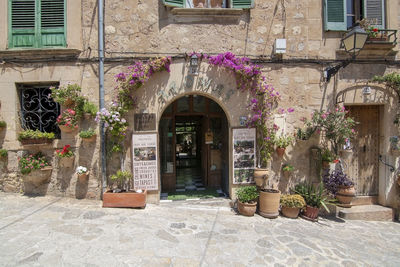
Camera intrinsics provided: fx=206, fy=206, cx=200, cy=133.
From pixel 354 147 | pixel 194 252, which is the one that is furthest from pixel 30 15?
pixel 354 147

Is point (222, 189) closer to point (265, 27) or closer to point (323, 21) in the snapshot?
point (265, 27)

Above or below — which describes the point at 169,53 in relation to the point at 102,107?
above

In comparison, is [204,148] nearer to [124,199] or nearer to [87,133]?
[124,199]

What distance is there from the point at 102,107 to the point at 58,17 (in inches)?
92.1

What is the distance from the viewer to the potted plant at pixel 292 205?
4.62 m

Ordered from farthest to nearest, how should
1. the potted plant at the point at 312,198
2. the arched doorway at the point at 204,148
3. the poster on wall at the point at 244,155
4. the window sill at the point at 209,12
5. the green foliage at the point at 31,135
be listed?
the arched doorway at the point at 204,148, the poster on wall at the point at 244,155, the window sill at the point at 209,12, the potted plant at the point at 312,198, the green foliage at the point at 31,135

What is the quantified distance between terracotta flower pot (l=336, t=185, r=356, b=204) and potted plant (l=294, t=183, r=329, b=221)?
0.32 metres

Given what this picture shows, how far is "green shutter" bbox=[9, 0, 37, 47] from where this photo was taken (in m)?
4.75

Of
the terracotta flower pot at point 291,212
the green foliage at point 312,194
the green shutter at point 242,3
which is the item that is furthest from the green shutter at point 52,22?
the green foliage at point 312,194

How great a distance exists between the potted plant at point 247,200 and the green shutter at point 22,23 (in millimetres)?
5840

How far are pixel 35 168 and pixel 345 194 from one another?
701 centimetres

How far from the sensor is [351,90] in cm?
511

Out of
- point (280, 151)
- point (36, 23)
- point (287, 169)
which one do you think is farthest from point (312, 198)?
point (36, 23)

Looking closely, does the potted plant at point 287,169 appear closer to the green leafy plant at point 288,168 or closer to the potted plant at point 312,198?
the green leafy plant at point 288,168
